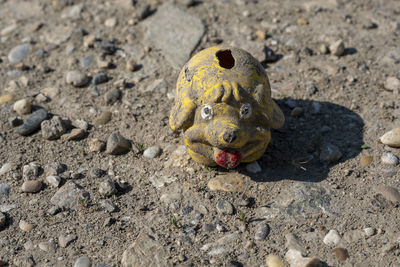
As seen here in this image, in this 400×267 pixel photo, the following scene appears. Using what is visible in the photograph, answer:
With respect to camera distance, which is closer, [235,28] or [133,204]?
[133,204]

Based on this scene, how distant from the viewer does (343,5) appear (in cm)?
683

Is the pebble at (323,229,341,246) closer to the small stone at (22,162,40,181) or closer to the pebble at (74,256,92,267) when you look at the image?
the pebble at (74,256,92,267)

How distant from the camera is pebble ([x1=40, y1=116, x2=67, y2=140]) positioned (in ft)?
16.9

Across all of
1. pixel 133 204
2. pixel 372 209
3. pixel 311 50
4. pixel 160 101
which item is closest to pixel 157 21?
pixel 160 101

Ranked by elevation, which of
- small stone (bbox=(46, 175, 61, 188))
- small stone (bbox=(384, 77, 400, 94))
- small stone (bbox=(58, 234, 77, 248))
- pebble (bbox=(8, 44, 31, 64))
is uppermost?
pebble (bbox=(8, 44, 31, 64))

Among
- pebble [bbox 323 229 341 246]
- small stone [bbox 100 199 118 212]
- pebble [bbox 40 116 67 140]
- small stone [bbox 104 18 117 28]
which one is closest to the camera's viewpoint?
pebble [bbox 323 229 341 246]

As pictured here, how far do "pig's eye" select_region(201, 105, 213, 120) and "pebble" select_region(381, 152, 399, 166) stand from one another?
6.03 ft

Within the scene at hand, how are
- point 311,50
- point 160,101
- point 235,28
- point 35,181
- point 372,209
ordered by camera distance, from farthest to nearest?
point 235,28, point 311,50, point 160,101, point 35,181, point 372,209

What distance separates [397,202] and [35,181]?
3389mm

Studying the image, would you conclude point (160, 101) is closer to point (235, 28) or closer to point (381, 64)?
point (235, 28)

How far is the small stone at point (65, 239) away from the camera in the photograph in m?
4.13

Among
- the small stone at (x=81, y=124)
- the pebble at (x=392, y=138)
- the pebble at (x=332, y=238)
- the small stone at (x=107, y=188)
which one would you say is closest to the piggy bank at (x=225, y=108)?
the small stone at (x=107, y=188)

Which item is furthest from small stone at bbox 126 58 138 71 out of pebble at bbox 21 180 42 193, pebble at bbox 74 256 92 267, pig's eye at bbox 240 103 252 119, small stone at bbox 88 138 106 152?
pebble at bbox 74 256 92 267

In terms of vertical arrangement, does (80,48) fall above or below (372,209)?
above
